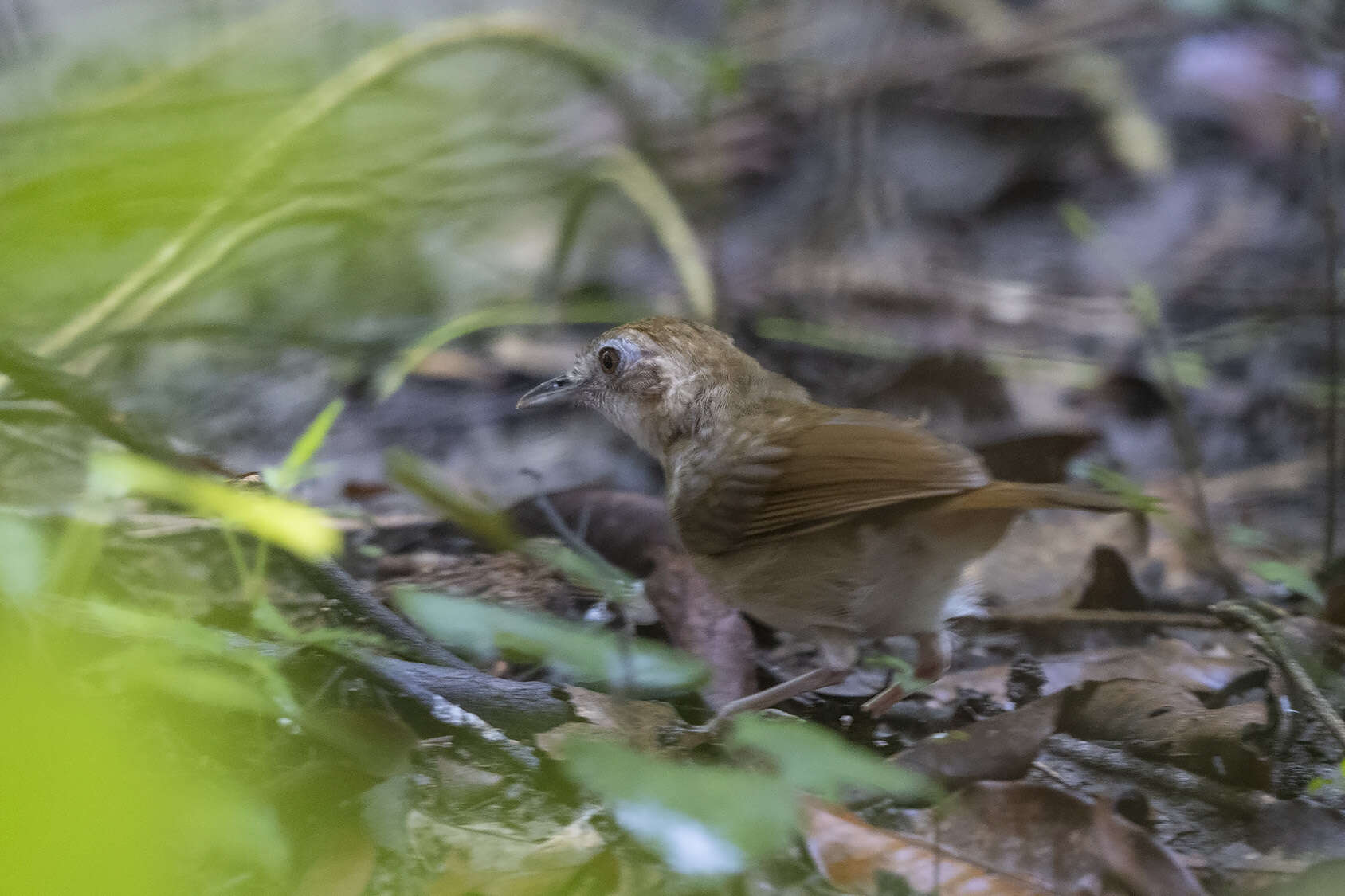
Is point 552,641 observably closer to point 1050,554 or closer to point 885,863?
point 885,863

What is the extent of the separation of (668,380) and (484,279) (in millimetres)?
3400

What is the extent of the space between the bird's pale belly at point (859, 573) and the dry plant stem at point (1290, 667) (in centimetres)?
51

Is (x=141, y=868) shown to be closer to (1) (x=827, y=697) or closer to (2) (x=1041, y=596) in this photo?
(1) (x=827, y=697)

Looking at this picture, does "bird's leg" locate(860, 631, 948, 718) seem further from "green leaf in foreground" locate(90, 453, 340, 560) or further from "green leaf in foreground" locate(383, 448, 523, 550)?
"green leaf in foreground" locate(90, 453, 340, 560)

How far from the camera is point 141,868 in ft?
3.08

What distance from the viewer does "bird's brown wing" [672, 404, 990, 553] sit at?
2.60 metres

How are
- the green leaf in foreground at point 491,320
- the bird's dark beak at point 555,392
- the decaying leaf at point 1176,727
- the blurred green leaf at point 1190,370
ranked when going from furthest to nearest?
1. the blurred green leaf at point 1190,370
2. the green leaf in foreground at point 491,320
3. the bird's dark beak at point 555,392
4. the decaying leaf at point 1176,727

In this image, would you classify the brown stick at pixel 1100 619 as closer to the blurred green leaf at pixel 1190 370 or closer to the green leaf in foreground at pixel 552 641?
the green leaf in foreground at pixel 552 641

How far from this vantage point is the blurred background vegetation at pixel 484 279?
164 cm

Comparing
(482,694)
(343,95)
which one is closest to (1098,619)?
(482,694)

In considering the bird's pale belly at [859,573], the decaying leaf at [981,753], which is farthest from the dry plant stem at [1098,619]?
the decaying leaf at [981,753]

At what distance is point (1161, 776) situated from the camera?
2.43 metres

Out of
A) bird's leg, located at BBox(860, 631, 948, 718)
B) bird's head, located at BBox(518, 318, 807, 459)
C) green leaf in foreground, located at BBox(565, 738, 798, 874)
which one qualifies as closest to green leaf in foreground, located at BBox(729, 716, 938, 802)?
green leaf in foreground, located at BBox(565, 738, 798, 874)

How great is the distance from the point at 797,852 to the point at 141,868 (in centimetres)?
126
